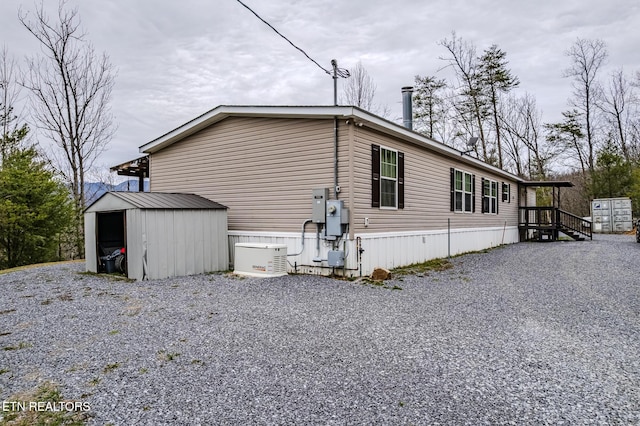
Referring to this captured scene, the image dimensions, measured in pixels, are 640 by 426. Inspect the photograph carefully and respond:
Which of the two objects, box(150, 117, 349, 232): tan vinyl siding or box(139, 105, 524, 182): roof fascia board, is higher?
box(139, 105, 524, 182): roof fascia board

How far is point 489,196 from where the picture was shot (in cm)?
1420

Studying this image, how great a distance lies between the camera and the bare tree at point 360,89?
71.6 feet

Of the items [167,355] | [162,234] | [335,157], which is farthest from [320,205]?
[167,355]

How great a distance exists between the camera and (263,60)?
11562 millimetres

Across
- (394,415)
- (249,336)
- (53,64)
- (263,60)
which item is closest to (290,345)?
(249,336)

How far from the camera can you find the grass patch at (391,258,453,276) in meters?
8.07

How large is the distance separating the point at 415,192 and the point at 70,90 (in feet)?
48.9

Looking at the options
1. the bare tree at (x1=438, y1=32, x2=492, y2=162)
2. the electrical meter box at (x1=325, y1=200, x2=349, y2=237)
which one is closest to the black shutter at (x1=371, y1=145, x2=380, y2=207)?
the electrical meter box at (x1=325, y1=200, x2=349, y2=237)

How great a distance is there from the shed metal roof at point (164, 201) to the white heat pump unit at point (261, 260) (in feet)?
4.41

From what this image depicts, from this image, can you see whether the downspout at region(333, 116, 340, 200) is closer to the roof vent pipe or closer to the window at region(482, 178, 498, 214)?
the roof vent pipe

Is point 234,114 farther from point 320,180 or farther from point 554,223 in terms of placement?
point 554,223

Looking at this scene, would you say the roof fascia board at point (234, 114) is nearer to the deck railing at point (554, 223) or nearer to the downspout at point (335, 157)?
the downspout at point (335, 157)

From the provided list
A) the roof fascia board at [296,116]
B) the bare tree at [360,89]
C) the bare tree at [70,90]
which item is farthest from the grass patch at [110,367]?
the bare tree at [360,89]

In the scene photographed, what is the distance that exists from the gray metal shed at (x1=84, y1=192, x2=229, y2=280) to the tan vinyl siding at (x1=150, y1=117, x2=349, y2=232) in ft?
1.82
